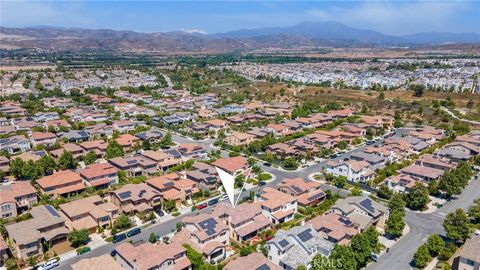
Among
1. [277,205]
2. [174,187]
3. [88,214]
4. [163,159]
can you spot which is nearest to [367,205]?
[277,205]

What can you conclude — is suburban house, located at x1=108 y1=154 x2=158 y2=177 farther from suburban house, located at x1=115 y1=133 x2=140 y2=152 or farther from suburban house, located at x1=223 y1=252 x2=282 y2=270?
suburban house, located at x1=223 y1=252 x2=282 y2=270

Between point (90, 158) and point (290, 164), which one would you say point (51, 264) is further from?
point (290, 164)

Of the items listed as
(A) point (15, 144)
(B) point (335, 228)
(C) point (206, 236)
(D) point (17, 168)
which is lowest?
(A) point (15, 144)

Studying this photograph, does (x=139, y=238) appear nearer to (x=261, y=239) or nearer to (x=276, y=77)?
(x=261, y=239)

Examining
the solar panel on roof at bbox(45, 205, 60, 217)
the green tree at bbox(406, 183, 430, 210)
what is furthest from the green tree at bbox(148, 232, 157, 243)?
the green tree at bbox(406, 183, 430, 210)

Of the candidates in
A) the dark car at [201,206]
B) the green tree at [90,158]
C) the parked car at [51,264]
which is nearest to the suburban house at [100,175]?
the green tree at [90,158]

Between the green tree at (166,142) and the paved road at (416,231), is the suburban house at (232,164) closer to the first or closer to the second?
the green tree at (166,142)

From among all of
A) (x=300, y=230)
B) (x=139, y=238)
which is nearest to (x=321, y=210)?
(x=300, y=230)
